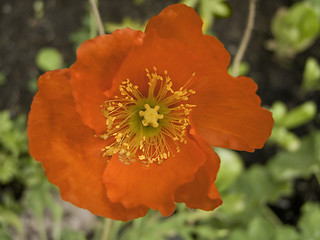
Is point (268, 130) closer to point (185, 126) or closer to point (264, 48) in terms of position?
point (185, 126)

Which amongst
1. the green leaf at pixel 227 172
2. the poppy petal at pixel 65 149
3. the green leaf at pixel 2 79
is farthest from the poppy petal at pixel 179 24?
the green leaf at pixel 2 79

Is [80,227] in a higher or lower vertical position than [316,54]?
lower

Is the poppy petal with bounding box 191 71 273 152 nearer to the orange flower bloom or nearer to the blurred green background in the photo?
the orange flower bloom

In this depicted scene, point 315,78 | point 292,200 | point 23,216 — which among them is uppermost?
point 315,78

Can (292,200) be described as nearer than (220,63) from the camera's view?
No

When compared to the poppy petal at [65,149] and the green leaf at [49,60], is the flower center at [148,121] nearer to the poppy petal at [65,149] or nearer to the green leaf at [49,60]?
the poppy petal at [65,149]

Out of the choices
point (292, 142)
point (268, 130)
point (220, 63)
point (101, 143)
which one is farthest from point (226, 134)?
point (292, 142)

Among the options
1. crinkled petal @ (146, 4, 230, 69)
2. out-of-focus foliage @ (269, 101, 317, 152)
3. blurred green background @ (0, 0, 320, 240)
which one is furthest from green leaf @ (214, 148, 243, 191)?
crinkled petal @ (146, 4, 230, 69)
